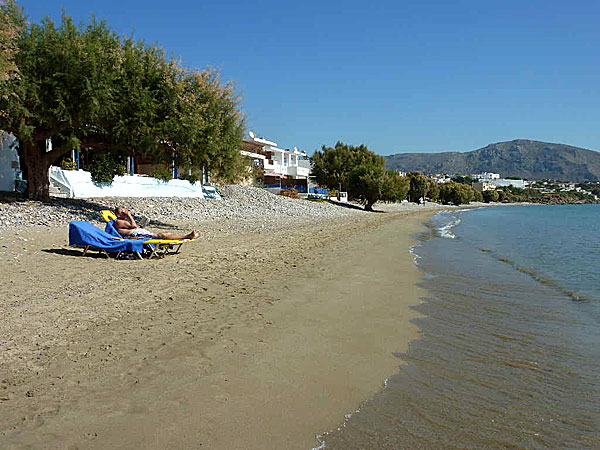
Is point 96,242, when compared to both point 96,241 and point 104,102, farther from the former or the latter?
point 104,102

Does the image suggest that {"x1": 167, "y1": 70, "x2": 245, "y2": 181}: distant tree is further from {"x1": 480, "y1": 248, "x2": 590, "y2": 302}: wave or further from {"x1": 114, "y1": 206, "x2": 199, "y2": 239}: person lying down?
{"x1": 480, "y1": 248, "x2": 590, "y2": 302}: wave

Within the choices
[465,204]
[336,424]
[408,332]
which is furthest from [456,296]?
[465,204]

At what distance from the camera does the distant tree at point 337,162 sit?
250 ft

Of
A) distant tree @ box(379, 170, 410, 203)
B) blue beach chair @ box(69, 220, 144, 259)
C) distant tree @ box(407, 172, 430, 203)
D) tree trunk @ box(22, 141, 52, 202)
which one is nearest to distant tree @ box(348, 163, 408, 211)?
distant tree @ box(379, 170, 410, 203)

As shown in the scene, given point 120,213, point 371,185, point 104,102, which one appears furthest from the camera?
point 371,185

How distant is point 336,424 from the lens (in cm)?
406

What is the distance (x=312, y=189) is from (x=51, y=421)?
67.4 m

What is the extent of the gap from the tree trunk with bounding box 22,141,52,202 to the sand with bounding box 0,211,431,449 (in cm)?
1093

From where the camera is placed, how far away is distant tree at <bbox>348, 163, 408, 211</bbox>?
62031 millimetres

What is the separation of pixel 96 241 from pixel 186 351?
7.13 metres

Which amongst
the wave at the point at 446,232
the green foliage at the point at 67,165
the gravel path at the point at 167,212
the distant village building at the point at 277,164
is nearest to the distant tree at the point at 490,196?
the distant village building at the point at 277,164

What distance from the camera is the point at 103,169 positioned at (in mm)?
27297

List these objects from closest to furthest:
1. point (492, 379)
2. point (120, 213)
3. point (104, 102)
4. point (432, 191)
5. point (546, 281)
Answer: point (492, 379), point (546, 281), point (120, 213), point (104, 102), point (432, 191)

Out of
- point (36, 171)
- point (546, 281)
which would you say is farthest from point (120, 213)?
point (546, 281)
